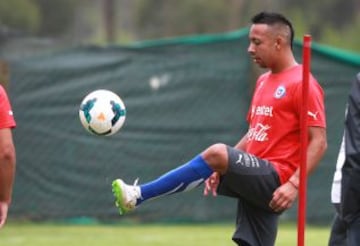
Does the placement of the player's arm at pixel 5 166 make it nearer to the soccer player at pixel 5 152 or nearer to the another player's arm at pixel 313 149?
the soccer player at pixel 5 152

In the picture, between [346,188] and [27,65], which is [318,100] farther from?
[27,65]

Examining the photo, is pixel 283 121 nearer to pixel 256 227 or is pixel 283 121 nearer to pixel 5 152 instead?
pixel 256 227

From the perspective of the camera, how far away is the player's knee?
7.16 meters

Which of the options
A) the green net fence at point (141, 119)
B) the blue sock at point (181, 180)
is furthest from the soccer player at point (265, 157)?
the green net fence at point (141, 119)

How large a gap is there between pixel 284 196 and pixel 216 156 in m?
0.53

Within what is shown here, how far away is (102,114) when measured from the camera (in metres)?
7.87

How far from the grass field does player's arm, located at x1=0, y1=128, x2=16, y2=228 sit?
5.17m

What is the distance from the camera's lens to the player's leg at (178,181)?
7.15 metres

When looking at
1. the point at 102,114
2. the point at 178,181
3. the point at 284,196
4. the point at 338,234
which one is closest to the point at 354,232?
the point at 284,196

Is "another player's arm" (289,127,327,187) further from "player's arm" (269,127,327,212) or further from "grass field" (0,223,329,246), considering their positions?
"grass field" (0,223,329,246)

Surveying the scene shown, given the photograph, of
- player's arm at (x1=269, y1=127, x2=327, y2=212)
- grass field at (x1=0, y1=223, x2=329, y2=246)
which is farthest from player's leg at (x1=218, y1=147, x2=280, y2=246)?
grass field at (x1=0, y1=223, x2=329, y2=246)

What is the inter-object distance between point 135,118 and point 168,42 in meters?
1.17

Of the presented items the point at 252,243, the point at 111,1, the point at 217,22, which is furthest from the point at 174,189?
the point at 217,22

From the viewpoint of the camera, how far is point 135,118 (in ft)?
49.5
